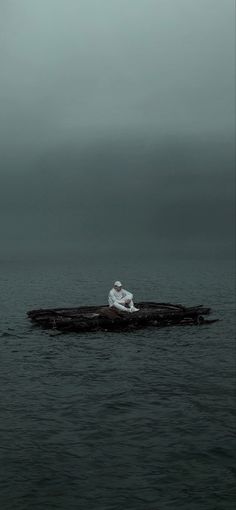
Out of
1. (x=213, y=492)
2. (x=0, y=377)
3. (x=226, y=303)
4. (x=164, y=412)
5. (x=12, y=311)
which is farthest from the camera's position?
(x=226, y=303)

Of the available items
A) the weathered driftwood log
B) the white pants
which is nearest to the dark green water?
the weathered driftwood log

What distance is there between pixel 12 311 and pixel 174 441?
4133cm

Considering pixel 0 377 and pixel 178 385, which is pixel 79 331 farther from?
pixel 178 385

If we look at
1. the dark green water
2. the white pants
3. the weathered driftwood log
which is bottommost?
the dark green water

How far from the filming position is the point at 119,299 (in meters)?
37.5

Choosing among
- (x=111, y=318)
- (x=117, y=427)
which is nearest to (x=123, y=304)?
(x=111, y=318)

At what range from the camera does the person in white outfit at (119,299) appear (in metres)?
36.8

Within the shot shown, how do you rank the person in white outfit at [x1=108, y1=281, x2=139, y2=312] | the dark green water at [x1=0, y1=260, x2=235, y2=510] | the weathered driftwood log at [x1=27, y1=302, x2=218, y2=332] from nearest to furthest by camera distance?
1. the dark green water at [x1=0, y1=260, x2=235, y2=510]
2. the weathered driftwood log at [x1=27, y1=302, x2=218, y2=332]
3. the person in white outfit at [x1=108, y1=281, x2=139, y2=312]

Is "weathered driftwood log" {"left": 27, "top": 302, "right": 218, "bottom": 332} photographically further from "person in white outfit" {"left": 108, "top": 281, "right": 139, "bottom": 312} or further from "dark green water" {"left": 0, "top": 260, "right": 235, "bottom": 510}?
"dark green water" {"left": 0, "top": 260, "right": 235, "bottom": 510}

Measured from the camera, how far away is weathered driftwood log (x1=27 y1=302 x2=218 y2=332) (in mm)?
34969

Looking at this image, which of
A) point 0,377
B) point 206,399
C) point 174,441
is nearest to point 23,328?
point 0,377

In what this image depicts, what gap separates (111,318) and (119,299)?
2522 millimetres

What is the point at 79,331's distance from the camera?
34.9 meters

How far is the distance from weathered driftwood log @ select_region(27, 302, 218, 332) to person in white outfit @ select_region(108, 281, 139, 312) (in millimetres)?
591
